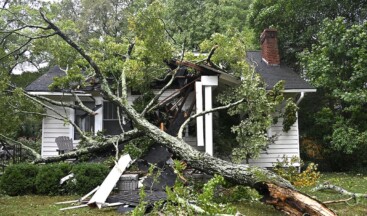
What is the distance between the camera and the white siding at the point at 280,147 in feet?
40.7

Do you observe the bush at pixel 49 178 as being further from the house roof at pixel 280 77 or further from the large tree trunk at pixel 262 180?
the house roof at pixel 280 77

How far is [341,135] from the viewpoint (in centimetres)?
1205

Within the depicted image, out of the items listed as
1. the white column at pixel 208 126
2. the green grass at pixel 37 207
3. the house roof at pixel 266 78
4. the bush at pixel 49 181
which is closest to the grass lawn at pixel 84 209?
the green grass at pixel 37 207

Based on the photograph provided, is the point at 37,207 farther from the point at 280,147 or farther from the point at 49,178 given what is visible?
the point at 280,147

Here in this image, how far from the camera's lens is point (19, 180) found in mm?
8523

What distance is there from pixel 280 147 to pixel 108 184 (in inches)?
284

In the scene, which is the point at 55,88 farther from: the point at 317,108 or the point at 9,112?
the point at 317,108

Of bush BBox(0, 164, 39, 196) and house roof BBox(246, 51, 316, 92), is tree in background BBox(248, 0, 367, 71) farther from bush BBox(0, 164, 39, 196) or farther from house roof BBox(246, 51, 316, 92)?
bush BBox(0, 164, 39, 196)

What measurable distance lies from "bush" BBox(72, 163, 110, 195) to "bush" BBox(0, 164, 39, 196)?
1264 millimetres

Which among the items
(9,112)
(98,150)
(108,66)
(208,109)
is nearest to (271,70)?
(208,109)

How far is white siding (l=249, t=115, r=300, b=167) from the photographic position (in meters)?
12.4

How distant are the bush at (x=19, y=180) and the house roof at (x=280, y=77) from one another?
304 inches

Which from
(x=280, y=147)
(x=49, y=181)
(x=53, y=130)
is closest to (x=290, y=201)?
(x=49, y=181)

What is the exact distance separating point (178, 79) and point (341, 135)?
235 inches
